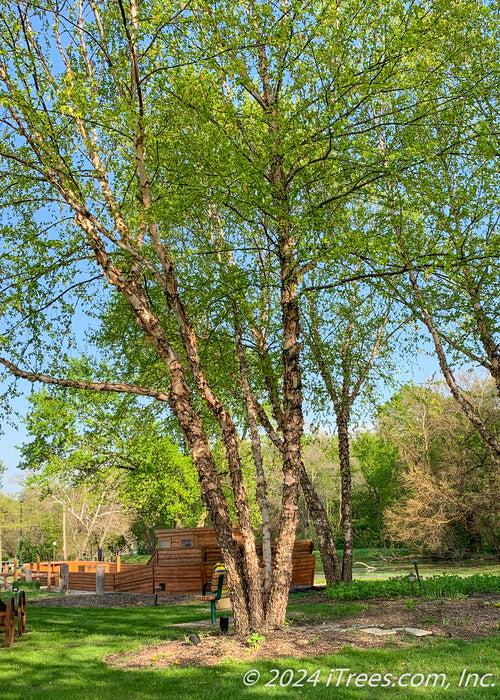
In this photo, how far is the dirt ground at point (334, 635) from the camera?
7457mm

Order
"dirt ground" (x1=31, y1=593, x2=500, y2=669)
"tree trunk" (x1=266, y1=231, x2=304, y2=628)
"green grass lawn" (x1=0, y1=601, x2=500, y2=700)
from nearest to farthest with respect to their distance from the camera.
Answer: "green grass lawn" (x1=0, y1=601, x2=500, y2=700) → "dirt ground" (x1=31, y1=593, x2=500, y2=669) → "tree trunk" (x1=266, y1=231, x2=304, y2=628)

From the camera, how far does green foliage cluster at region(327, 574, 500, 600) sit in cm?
1109

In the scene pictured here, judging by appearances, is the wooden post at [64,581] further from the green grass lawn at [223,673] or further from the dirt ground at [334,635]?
the green grass lawn at [223,673]

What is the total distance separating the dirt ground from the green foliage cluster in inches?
24.0

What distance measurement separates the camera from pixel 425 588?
1121cm

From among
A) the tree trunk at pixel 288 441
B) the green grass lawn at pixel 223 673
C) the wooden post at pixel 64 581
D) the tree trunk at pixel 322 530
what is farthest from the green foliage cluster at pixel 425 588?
→ the wooden post at pixel 64 581

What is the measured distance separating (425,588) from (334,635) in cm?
380

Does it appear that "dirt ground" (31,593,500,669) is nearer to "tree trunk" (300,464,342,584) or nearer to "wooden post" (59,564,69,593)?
"tree trunk" (300,464,342,584)

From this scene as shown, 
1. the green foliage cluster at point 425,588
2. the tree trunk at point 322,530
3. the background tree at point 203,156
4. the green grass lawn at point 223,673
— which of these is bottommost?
the green foliage cluster at point 425,588

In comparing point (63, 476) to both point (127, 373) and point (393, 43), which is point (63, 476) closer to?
point (127, 373)

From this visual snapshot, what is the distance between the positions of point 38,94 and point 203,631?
28.3ft

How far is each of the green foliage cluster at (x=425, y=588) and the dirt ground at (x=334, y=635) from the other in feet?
2.00

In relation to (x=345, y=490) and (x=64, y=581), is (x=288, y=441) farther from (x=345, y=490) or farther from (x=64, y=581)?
(x=64, y=581)

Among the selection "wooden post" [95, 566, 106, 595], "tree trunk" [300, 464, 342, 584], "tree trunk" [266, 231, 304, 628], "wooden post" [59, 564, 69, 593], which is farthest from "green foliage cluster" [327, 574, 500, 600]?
"wooden post" [59, 564, 69, 593]
